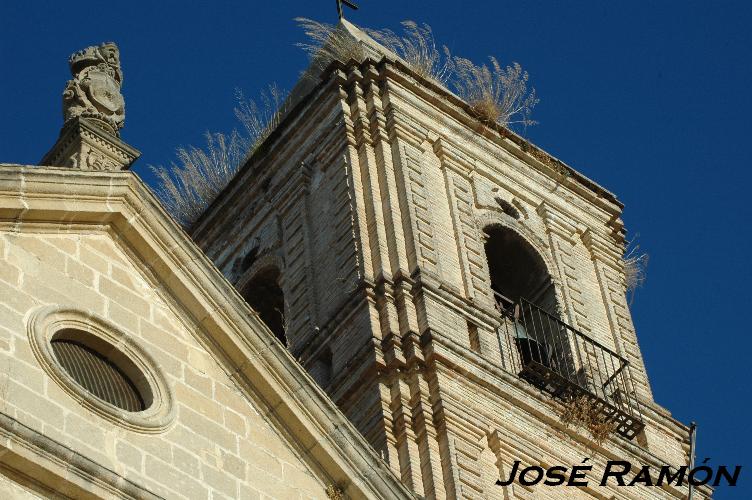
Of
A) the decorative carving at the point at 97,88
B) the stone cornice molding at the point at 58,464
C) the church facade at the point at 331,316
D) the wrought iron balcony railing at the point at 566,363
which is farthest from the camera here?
the wrought iron balcony railing at the point at 566,363

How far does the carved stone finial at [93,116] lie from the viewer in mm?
13680

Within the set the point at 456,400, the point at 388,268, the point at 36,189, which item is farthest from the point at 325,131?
the point at 36,189

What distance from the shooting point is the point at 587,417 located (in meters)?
20.4

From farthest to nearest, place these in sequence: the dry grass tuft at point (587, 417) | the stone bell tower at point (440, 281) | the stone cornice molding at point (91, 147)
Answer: the dry grass tuft at point (587, 417), the stone bell tower at point (440, 281), the stone cornice molding at point (91, 147)

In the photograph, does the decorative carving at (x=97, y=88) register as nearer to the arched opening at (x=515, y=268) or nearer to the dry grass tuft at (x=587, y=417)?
the dry grass tuft at (x=587, y=417)

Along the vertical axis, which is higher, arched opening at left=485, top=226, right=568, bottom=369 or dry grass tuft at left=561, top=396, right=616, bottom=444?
arched opening at left=485, top=226, right=568, bottom=369

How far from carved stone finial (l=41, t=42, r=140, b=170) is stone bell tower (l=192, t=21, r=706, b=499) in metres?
5.31

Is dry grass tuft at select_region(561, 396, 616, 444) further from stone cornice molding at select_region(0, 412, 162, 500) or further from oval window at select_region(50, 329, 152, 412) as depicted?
stone cornice molding at select_region(0, 412, 162, 500)

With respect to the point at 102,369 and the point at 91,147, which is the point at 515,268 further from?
the point at 102,369

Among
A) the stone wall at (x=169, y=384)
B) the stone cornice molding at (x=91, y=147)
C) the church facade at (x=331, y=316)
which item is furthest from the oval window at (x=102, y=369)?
the stone cornice molding at (x=91, y=147)

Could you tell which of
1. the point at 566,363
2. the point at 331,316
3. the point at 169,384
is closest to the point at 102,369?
the point at 169,384

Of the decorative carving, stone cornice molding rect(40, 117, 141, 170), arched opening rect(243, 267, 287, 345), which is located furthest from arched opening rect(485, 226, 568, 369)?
stone cornice molding rect(40, 117, 141, 170)

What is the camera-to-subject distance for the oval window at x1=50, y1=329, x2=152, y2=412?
11961 mm

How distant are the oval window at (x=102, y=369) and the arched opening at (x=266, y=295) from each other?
1119 centimetres
